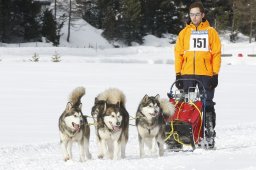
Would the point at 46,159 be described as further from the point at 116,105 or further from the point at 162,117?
the point at 162,117

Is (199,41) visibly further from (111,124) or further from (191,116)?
(111,124)

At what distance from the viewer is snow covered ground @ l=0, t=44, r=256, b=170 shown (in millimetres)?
6199

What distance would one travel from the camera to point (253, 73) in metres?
24.5

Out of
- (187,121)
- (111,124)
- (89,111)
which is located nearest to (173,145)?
Result: (187,121)

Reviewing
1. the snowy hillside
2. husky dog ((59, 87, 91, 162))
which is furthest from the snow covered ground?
husky dog ((59, 87, 91, 162))

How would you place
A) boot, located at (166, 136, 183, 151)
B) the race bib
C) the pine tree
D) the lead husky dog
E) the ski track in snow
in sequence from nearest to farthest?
the ski track in snow
the lead husky dog
the race bib
boot, located at (166, 136, 183, 151)
the pine tree

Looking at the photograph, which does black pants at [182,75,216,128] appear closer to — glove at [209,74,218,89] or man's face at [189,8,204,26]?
glove at [209,74,218,89]

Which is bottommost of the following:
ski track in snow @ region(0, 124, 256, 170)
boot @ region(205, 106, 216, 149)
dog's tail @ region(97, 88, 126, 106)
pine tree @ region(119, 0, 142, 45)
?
ski track in snow @ region(0, 124, 256, 170)

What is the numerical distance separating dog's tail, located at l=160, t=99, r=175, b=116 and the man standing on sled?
39 centimetres

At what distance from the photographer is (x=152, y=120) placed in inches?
273

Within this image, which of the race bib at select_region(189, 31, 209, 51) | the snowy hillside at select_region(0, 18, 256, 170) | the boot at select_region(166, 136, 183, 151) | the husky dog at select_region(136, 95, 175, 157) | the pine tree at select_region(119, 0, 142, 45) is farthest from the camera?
the pine tree at select_region(119, 0, 142, 45)

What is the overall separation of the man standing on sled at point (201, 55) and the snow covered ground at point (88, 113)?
0.81 metres

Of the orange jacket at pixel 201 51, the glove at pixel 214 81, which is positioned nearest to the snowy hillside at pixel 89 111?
the glove at pixel 214 81

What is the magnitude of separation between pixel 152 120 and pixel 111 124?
0.64 m
